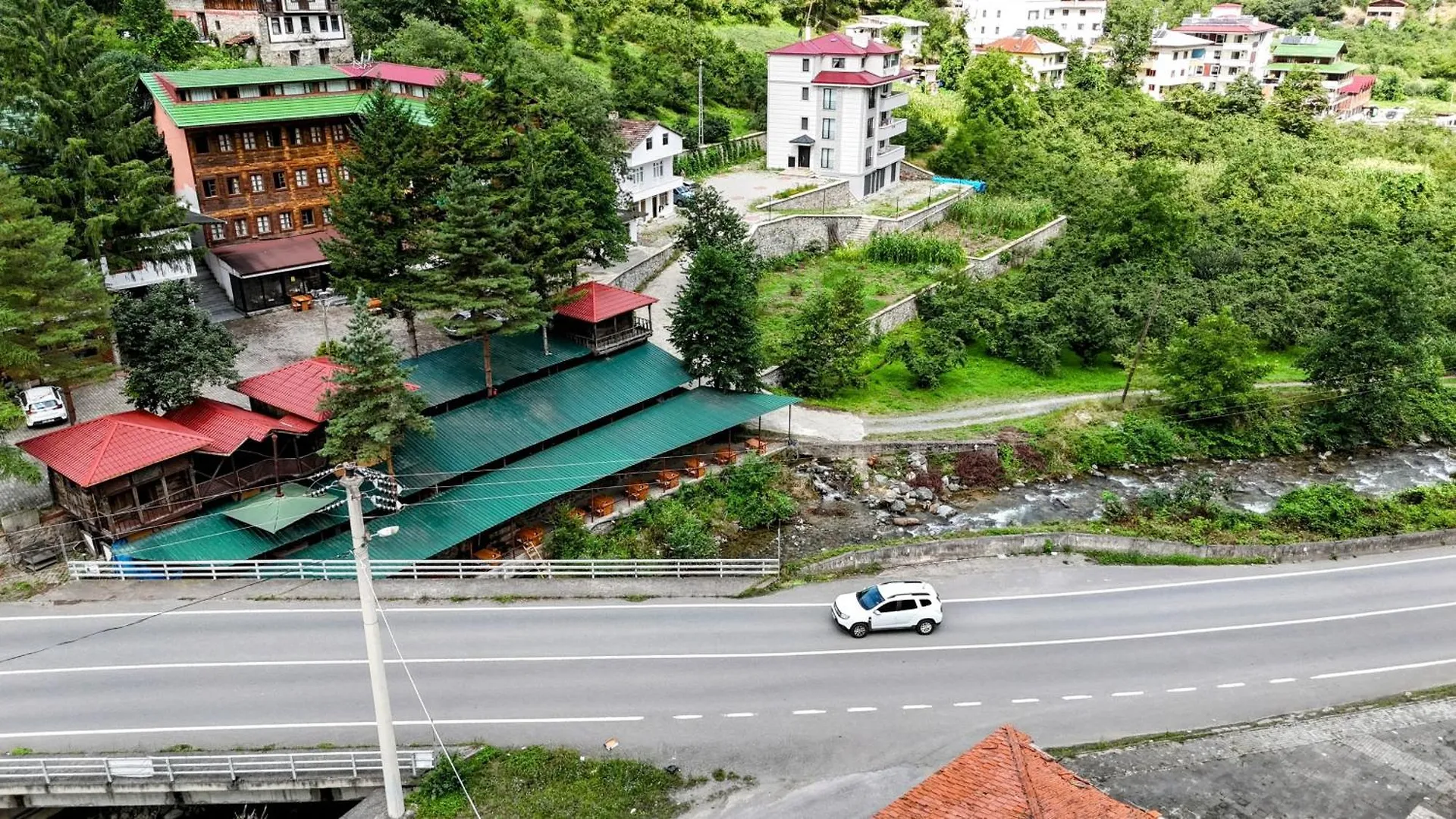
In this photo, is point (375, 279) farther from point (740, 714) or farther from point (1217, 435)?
point (1217, 435)

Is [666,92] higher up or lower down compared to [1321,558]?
higher up

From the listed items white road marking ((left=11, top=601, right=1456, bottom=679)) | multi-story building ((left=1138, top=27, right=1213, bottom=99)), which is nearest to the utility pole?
white road marking ((left=11, top=601, right=1456, bottom=679))

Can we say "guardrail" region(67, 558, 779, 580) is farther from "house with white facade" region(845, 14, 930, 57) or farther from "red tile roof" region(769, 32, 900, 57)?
"house with white facade" region(845, 14, 930, 57)

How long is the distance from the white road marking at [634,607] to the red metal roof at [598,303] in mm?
15519

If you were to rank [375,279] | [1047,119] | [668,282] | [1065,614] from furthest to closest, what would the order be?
1. [1047,119]
2. [668,282]
3. [375,279]
4. [1065,614]

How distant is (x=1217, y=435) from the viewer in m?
48.6

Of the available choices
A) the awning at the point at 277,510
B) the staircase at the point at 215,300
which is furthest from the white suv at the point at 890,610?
the staircase at the point at 215,300

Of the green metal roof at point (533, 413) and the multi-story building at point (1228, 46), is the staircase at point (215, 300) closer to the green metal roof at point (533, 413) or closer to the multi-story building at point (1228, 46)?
the green metal roof at point (533, 413)

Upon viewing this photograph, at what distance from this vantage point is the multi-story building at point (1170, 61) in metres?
107

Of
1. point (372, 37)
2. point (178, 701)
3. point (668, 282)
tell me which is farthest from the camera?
point (372, 37)

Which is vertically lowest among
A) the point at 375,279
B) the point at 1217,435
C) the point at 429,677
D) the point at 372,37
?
the point at 1217,435

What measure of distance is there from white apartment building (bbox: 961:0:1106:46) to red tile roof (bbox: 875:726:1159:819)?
111m

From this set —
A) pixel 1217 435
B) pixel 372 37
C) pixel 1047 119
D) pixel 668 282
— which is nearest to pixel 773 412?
pixel 668 282

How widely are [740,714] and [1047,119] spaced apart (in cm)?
7738
